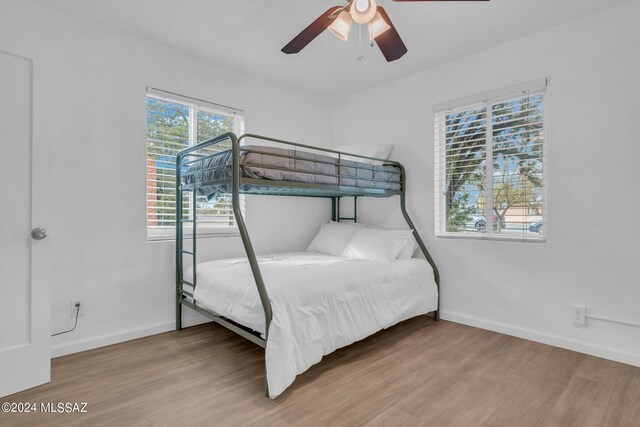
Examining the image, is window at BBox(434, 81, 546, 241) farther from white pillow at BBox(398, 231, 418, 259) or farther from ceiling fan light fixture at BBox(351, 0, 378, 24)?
ceiling fan light fixture at BBox(351, 0, 378, 24)

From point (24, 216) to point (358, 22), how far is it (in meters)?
2.12

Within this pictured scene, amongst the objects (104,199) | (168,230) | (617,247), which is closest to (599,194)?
(617,247)

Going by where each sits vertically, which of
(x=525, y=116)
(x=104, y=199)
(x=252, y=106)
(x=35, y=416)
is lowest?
(x=35, y=416)

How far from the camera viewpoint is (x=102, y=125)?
245 cm

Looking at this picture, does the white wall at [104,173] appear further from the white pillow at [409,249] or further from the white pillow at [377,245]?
the white pillow at [409,249]

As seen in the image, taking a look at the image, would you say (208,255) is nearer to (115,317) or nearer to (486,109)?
(115,317)

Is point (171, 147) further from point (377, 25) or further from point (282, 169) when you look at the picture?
point (377, 25)

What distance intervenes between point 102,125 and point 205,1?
3.75ft

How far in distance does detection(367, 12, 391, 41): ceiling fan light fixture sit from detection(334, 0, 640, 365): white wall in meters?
1.40

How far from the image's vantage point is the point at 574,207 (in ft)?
7.93

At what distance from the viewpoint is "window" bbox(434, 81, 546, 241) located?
2621 mm

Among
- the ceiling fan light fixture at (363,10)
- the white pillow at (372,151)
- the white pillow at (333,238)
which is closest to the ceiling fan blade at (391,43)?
the ceiling fan light fixture at (363,10)

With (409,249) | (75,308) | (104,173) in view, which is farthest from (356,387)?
(104,173)

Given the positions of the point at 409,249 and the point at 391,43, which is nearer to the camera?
the point at 391,43
